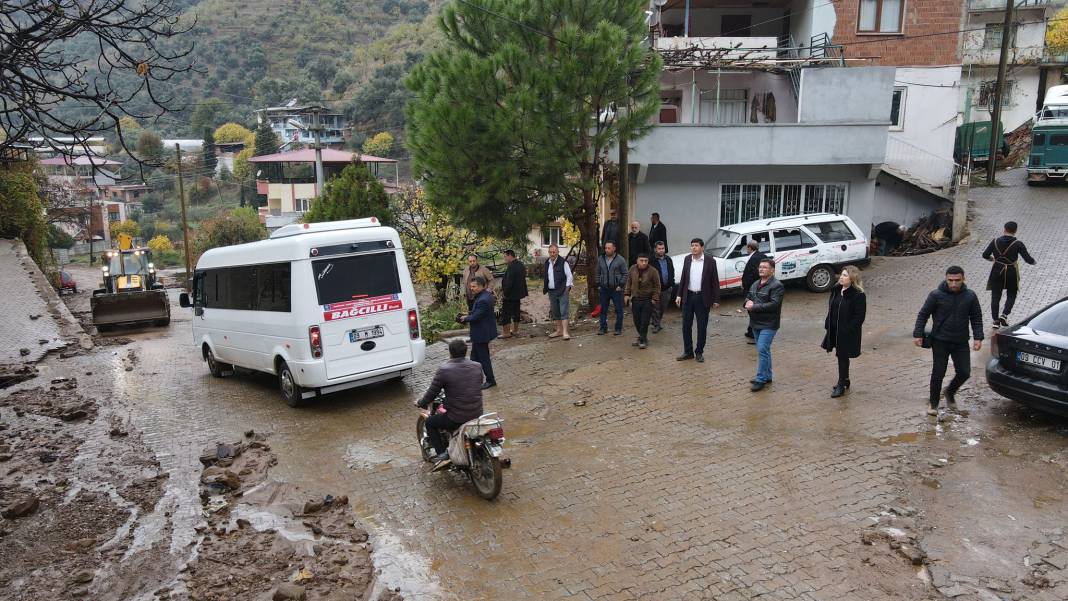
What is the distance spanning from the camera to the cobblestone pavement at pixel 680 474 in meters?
5.57

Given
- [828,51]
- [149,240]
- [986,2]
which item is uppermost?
[986,2]

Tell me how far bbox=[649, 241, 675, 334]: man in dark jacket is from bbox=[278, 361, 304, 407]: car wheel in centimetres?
627

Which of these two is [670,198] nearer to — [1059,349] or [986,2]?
[1059,349]

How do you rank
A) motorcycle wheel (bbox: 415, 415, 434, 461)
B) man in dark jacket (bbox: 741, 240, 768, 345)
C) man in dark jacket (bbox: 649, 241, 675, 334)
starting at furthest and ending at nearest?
man in dark jacket (bbox: 649, 241, 675, 334), man in dark jacket (bbox: 741, 240, 768, 345), motorcycle wheel (bbox: 415, 415, 434, 461)

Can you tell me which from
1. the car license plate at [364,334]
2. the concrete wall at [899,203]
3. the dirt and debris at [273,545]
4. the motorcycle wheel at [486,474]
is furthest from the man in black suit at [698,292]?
the concrete wall at [899,203]

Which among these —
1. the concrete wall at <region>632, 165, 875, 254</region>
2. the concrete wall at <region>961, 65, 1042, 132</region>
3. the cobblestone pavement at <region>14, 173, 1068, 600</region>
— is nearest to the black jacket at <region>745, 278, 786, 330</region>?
the cobblestone pavement at <region>14, 173, 1068, 600</region>

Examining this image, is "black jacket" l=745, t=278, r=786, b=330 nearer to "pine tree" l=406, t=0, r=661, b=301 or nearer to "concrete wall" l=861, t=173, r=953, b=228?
"pine tree" l=406, t=0, r=661, b=301

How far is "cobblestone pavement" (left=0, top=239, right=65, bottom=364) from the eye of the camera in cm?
1615

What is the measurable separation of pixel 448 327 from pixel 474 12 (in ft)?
23.2

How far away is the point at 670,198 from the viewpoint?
1873 centimetres

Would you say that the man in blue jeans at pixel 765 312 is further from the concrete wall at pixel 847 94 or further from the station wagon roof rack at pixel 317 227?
the concrete wall at pixel 847 94

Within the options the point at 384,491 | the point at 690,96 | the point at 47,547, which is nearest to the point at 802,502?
the point at 384,491

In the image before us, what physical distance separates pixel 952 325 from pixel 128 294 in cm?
2216

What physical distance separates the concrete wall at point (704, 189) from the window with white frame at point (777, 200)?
0.48ft
